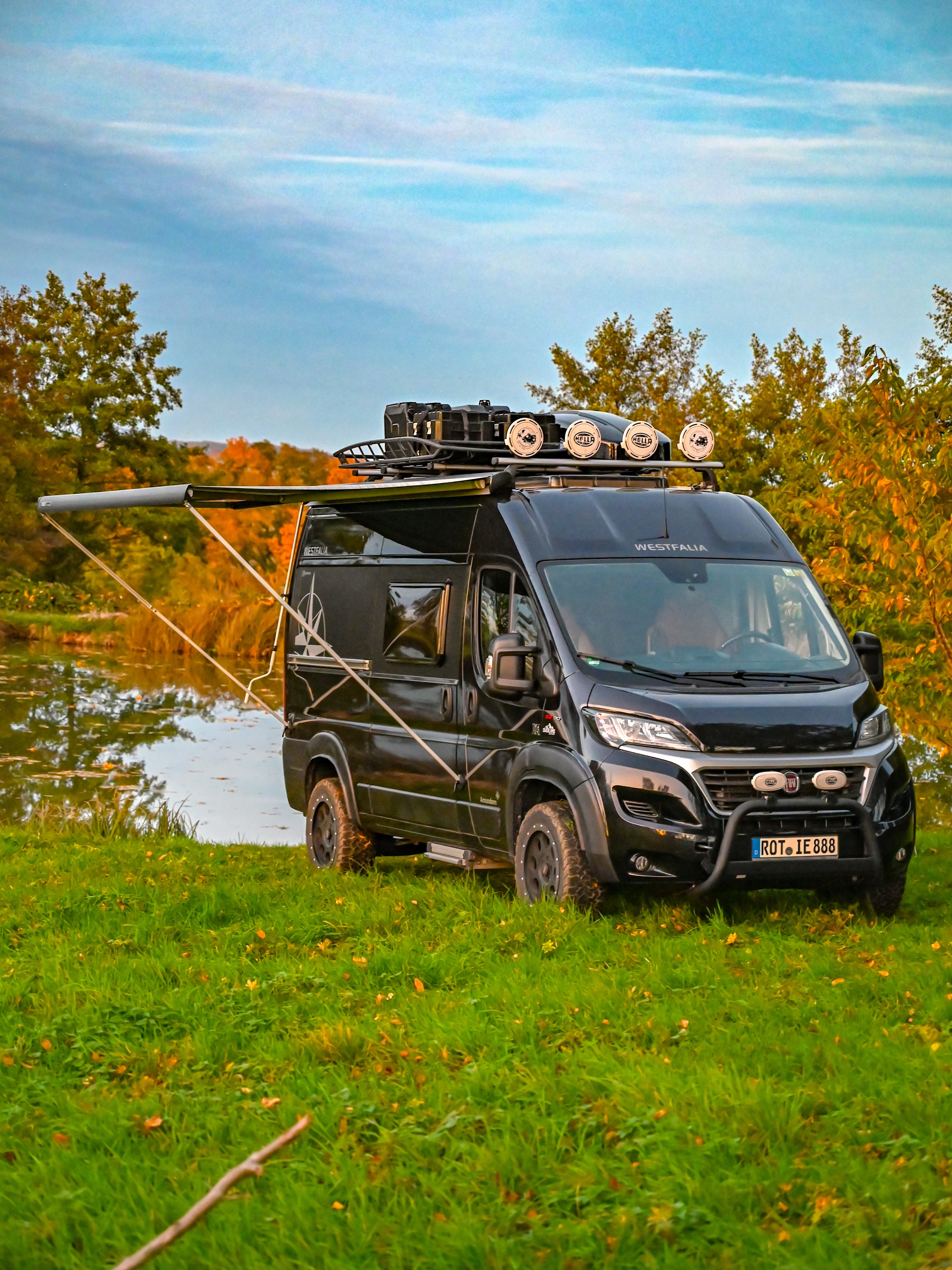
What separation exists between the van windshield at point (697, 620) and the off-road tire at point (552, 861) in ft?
2.96

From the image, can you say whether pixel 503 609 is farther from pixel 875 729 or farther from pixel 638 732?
pixel 875 729

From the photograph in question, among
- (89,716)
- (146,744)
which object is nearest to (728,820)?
(146,744)

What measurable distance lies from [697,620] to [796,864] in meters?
1.64

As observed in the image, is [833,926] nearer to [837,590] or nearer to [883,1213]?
[883,1213]

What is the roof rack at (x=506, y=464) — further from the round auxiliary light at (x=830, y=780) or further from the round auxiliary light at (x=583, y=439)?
the round auxiliary light at (x=830, y=780)

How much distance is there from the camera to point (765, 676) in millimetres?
8453

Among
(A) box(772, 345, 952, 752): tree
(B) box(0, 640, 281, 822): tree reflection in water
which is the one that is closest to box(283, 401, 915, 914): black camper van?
(A) box(772, 345, 952, 752): tree

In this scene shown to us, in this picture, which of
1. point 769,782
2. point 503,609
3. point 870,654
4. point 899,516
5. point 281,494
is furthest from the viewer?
point 899,516

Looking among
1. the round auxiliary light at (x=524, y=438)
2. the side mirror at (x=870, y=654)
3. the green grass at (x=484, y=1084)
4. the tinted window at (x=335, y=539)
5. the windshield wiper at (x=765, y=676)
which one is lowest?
the green grass at (x=484, y=1084)

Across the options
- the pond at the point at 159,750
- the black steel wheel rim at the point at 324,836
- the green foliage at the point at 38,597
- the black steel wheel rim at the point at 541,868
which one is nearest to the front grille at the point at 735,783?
the black steel wheel rim at the point at 541,868

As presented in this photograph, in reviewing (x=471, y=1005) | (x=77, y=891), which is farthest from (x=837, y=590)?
(x=471, y=1005)

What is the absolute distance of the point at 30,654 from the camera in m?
37.5

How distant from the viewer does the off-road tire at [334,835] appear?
36.5 feet

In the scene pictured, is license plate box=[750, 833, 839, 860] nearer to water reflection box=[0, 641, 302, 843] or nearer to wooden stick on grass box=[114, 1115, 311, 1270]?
wooden stick on grass box=[114, 1115, 311, 1270]
